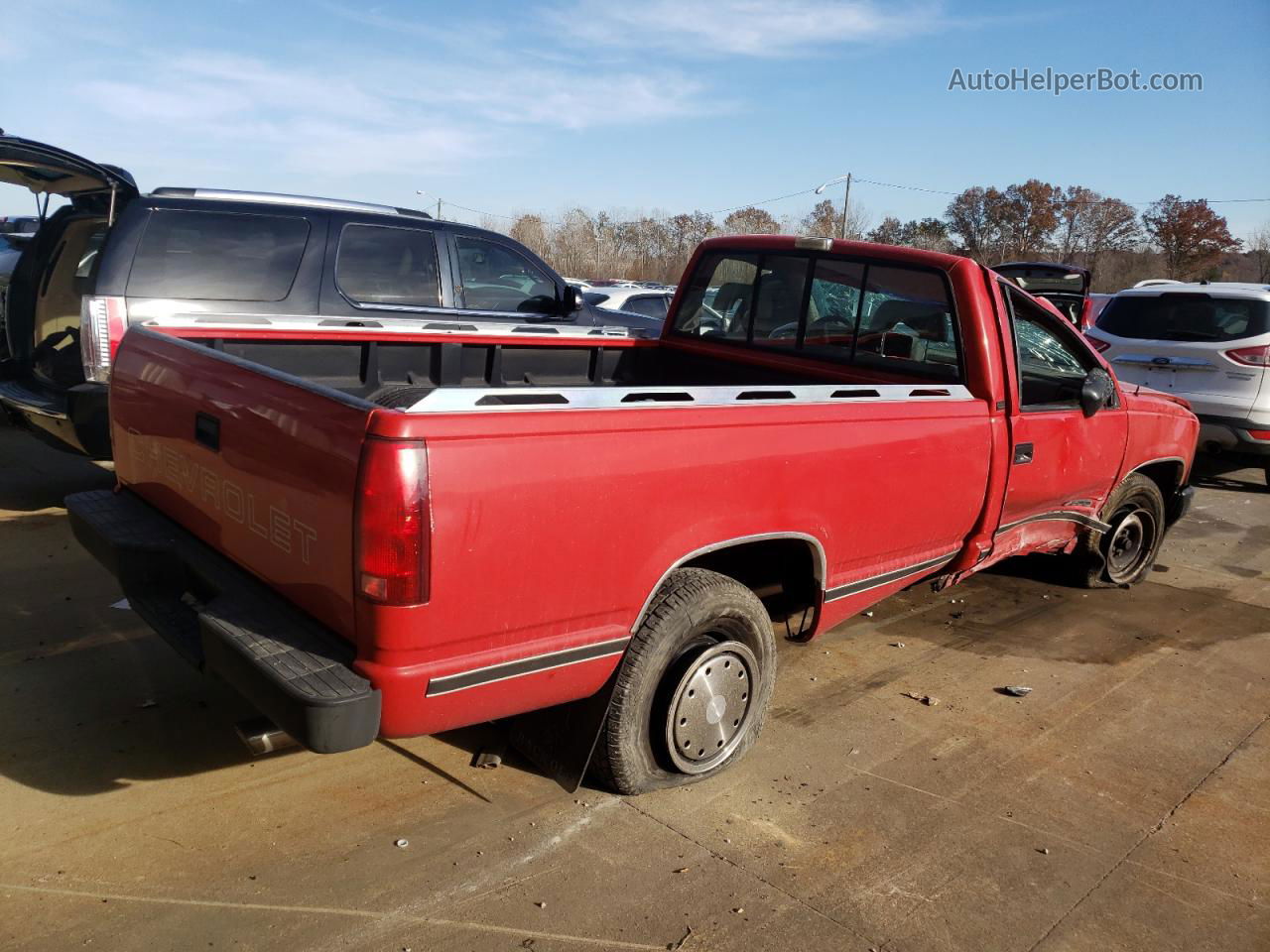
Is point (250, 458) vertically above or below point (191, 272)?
below

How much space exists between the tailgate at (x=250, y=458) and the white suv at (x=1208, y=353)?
839 centimetres

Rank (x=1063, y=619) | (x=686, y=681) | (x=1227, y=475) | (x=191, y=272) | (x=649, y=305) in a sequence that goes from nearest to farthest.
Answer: (x=686, y=681)
(x=1063, y=619)
(x=191, y=272)
(x=1227, y=475)
(x=649, y=305)

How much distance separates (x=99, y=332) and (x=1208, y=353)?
8.64m

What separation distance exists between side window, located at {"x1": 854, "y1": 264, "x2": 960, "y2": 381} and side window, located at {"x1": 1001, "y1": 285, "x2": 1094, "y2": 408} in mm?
436

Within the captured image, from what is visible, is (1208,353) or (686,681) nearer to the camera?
(686,681)

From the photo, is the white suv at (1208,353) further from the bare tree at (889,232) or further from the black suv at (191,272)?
the bare tree at (889,232)

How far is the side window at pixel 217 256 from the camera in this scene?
19.1ft

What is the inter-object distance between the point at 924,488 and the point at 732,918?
1.85 m

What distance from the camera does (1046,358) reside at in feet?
16.9

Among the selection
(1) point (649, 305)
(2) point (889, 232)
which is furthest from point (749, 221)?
(1) point (649, 305)

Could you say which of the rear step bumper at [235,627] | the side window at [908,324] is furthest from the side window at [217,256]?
the side window at [908,324]

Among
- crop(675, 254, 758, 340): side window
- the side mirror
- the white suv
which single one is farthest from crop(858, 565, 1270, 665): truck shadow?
the white suv

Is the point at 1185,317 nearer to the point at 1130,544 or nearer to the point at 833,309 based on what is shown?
the point at 1130,544

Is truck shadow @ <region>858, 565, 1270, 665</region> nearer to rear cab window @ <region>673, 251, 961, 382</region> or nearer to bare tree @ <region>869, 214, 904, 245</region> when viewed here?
rear cab window @ <region>673, 251, 961, 382</region>
